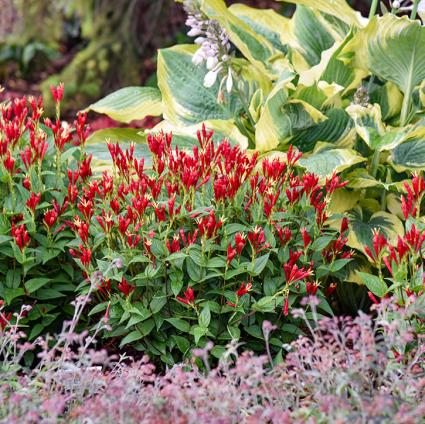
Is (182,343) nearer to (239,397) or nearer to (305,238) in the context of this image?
(305,238)

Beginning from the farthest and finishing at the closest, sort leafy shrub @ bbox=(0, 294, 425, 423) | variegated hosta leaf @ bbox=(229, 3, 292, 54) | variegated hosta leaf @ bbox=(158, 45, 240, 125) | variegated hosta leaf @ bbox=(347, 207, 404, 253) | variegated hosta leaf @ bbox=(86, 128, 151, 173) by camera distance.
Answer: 1. variegated hosta leaf @ bbox=(229, 3, 292, 54)
2. variegated hosta leaf @ bbox=(158, 45, 240, 125)
3. variegated hosta leaf @ bbox=(86, 128, 151, 173)
4. variegated hosta leaf @ bbox=(347, 207, 404, 253)
5. leafy shrub @ bbox=(0, 294, 425, 423)

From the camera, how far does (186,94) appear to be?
385 centimetres

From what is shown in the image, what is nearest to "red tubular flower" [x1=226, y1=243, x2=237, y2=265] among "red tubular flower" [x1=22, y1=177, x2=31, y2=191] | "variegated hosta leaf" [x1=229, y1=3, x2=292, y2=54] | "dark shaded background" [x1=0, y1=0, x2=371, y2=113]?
"red tubular flower" [x1=22, y1=177, x2=31, y2=191]

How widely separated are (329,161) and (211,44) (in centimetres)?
71

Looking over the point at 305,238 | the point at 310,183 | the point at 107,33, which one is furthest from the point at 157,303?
the point at 107,33

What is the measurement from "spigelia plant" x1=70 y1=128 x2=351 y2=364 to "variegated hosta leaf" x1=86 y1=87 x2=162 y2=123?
114cm

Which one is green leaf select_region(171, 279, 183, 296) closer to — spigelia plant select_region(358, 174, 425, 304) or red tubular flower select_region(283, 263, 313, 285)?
red tubular flower select_region(283, 263, 313, 285)

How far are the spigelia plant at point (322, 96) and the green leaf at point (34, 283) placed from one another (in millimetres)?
1062

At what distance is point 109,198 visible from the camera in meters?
2.84

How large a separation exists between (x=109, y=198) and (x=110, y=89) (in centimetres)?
412

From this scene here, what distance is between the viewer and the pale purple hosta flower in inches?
134

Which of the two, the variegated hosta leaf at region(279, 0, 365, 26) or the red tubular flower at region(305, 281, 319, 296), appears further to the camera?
the variegated hosta leaf at region(279, 0, 365, 26)

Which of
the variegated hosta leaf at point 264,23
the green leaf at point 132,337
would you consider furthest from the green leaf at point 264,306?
the variegated hosta leaf at point 264,23

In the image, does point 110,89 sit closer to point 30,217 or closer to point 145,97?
point 145,97
